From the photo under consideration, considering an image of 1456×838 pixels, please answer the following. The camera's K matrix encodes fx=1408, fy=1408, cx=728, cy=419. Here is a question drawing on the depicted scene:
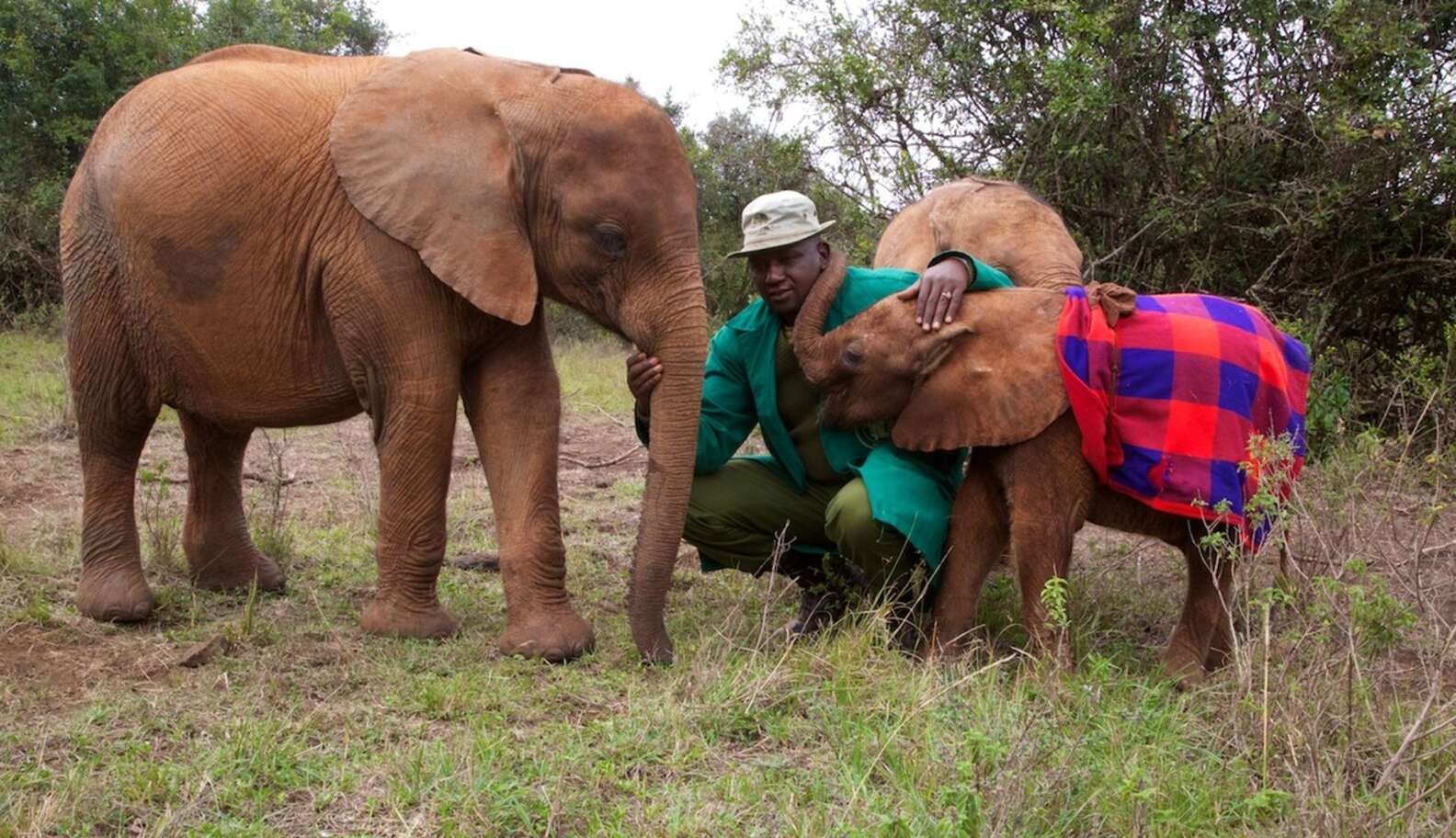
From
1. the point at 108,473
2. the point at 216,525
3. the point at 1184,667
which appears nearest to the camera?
the point at 1184,667

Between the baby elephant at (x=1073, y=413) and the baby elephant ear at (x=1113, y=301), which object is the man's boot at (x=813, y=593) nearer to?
the baby elephant at (x=1073, y=413)

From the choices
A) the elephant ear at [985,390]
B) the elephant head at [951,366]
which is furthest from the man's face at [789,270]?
the elephant ear at [985,390]

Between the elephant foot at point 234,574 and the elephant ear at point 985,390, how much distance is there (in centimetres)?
280

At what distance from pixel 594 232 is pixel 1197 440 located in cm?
213

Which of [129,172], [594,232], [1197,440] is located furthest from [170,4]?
[1197,440]

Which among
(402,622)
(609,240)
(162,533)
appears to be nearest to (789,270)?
(609,240)

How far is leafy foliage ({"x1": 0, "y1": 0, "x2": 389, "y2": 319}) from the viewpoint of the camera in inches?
579

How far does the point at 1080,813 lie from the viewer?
344cm

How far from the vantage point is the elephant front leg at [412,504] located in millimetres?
4969

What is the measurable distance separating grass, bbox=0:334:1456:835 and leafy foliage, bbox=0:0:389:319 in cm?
1039

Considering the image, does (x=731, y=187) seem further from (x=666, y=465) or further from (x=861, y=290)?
(x=666, y=465)

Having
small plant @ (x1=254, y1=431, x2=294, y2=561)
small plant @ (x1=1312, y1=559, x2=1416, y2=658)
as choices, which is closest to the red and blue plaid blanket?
small plant @ (x1=1312, y1=559, x2=1416, y2=658)

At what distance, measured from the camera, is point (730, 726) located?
4156mm

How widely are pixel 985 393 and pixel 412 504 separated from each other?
2080 millimetres
